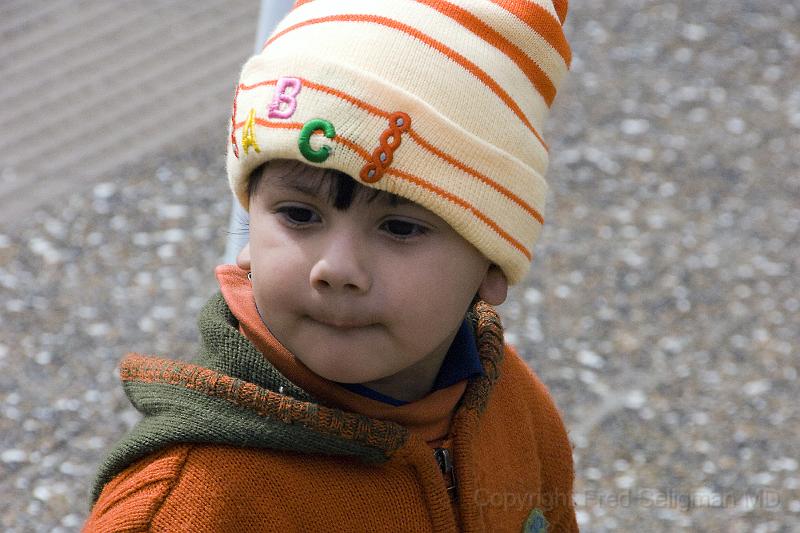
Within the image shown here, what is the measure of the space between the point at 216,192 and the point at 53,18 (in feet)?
5.19

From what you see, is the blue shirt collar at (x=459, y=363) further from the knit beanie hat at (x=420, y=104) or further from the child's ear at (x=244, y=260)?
the child's ear at (x=244, y=260)

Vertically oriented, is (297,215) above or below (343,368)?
above

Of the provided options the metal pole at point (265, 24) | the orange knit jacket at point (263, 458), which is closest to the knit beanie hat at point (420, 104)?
the orange knit jacket at point (263, 458)

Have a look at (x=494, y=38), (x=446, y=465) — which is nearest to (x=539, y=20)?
(x=494, y=38)

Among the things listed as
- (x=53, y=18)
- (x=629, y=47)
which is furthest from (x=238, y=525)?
(x=629, y=47)

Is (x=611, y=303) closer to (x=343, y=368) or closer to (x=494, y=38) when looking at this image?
(x=494, y=38)

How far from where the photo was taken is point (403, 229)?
177 centimetres

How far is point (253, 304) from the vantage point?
1.89 m

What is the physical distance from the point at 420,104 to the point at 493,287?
0.38 m

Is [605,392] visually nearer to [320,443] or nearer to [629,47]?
[320,443]

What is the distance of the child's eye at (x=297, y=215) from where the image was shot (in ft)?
5.66

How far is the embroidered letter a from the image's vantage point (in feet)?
5.75

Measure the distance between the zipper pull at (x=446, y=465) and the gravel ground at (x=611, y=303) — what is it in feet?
5.39

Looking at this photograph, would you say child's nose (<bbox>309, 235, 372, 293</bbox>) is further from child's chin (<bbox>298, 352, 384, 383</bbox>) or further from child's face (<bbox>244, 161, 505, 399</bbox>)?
child's chin (<bbox>298, 352, 384, 383</bbox>)
